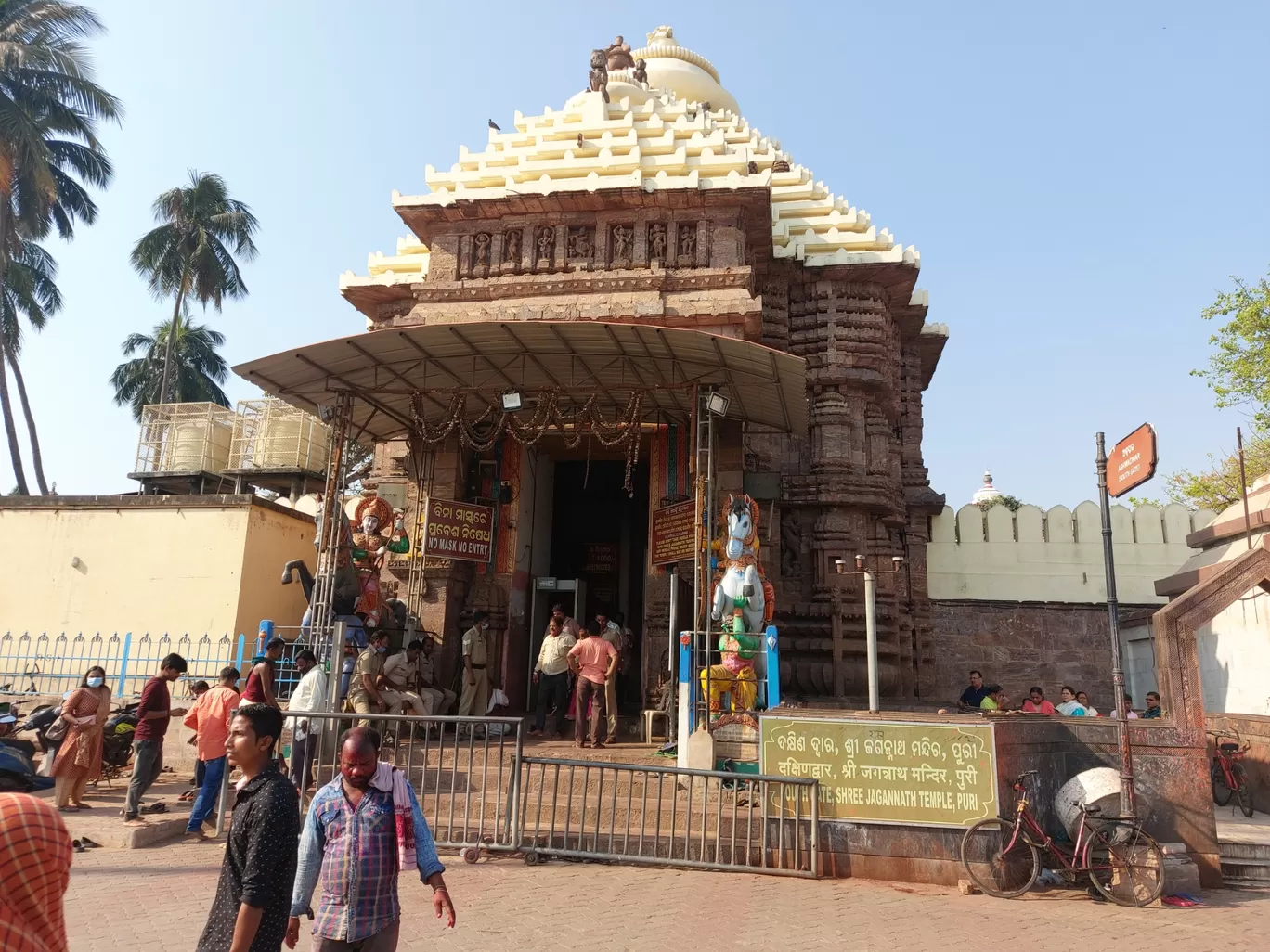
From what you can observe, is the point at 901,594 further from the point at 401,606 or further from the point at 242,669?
the point at 242,669

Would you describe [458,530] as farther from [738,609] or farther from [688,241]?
[688,241]

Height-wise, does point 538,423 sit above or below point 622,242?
below

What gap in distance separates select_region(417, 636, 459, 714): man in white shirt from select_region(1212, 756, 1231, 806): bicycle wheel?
9603 millimetres

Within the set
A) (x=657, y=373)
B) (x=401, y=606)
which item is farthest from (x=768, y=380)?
(x=401, y=606)

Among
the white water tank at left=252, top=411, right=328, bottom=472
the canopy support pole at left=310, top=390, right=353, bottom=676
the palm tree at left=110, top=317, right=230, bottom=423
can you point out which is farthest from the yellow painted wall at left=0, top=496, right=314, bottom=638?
the palm tree at left=110, top=317, right=230, bottom=423

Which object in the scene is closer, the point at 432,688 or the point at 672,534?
the point at 432,688

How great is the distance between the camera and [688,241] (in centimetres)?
1346

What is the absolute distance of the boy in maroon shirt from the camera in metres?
7.78

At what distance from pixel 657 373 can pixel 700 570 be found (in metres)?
2.71

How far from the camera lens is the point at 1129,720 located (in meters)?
7.54

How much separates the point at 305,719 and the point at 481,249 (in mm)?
8690

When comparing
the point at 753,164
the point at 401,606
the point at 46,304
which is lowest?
the point at 401,606

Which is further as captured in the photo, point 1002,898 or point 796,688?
point 796,688

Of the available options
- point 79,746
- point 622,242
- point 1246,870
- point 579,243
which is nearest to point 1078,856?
point 1246,870
